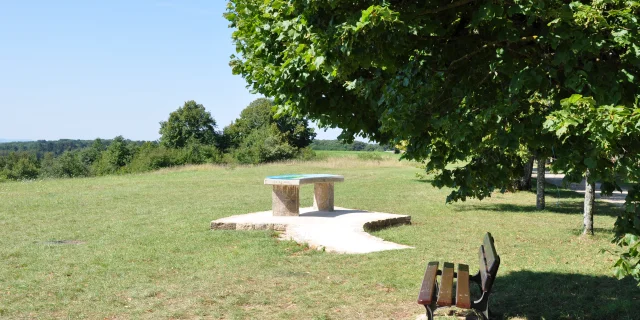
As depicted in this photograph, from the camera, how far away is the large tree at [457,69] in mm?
4562

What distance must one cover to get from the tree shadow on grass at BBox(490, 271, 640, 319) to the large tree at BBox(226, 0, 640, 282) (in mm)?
1772

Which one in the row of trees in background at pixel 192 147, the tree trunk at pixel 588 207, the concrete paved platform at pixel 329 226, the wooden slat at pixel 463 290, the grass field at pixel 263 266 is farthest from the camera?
the row of trees in background at pixel 192 147

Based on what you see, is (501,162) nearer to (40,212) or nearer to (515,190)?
(40,212)

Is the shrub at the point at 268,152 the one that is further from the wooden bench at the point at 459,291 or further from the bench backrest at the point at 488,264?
the wooden bench at the point at 459,291

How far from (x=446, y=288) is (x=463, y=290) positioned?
173 millimetres

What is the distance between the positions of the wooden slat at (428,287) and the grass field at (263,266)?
67 cm

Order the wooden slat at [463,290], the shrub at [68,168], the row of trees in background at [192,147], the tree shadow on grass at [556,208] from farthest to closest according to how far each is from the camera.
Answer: the shrub at [68,168] < the row of trees in background at [192,147] < the tree shadow on grass at [556,208] < the wooden slat at [463,290]

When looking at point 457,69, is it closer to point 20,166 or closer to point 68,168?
point 68,168

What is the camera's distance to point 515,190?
24.4 metres

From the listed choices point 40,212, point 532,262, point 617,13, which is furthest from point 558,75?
point 40,212

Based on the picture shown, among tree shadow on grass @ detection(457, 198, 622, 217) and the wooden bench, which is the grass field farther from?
the wooden bench

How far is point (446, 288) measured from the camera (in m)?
6.19

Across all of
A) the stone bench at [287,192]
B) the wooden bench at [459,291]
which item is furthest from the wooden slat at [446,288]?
the stone bench at [287,192]

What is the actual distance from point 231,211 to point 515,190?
491 inches
